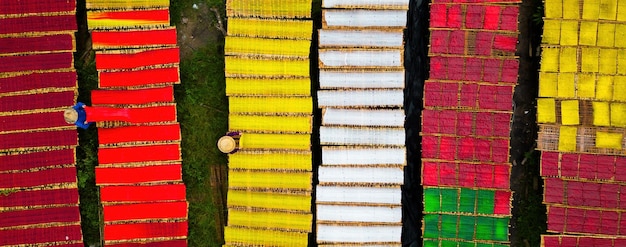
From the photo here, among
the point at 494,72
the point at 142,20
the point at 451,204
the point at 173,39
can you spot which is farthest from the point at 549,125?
the point at 142,20

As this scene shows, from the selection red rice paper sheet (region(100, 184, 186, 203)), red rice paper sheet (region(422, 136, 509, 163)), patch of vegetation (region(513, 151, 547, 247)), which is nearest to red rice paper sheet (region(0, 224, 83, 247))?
red rice paper sheet (region(100, 184, 186, 203))

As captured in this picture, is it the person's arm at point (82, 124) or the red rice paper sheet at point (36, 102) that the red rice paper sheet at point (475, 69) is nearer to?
the person's arm at point (82, 124)

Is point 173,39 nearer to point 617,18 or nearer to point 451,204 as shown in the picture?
point 451,204

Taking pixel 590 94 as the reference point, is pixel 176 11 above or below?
above

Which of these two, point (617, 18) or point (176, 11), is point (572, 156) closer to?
point (617, 18)

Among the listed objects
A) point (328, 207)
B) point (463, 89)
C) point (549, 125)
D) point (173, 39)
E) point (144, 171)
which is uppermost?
point (173, 39)

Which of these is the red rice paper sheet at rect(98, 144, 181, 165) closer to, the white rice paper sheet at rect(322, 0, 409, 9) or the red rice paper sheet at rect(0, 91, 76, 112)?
the red rice paper sheet at rect(0, 91, 76, 112)
